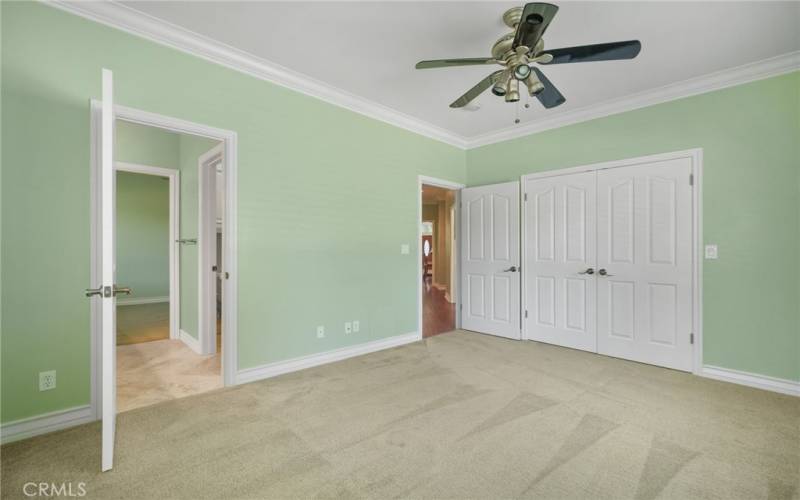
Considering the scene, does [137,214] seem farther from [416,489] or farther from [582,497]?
[582,497]

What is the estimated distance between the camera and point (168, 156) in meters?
4.44

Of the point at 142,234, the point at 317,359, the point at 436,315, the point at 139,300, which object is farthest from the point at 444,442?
the point at 142,234

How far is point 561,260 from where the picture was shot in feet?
13.5

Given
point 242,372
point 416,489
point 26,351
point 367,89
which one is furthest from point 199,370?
point 367,89

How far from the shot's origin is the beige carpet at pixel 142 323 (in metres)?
4.46

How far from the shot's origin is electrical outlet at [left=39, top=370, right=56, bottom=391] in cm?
218

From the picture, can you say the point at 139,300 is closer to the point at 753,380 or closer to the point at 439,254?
the point at 439,254

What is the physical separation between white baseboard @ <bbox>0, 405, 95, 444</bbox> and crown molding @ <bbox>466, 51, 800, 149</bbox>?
4860mm

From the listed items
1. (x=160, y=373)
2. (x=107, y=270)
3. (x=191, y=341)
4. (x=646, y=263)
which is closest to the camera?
(x=107, y=270)

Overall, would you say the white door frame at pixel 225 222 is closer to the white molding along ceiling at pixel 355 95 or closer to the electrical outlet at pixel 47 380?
the electrical outlet at pixel 47 380

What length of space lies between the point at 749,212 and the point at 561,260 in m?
1.62

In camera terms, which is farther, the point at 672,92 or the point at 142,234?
the point at 142,234

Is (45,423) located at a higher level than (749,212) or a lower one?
lower

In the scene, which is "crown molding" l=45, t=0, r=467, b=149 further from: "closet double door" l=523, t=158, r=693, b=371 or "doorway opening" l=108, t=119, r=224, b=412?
"closet double door" l=523, t=158, r=693, b=371
